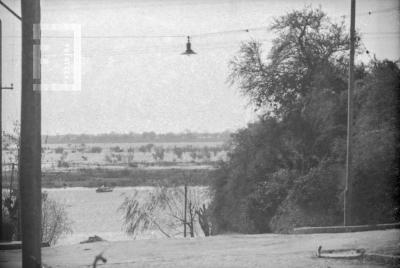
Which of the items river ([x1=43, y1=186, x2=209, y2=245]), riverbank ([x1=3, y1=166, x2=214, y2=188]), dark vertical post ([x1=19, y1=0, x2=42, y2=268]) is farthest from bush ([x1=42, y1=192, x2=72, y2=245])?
dark vertical post ([x1=19, y1=0, x2=42, y2=268])

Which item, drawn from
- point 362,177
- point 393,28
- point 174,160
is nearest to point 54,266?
point 362,177

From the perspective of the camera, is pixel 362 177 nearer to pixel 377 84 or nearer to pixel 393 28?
A: pixel 377 84

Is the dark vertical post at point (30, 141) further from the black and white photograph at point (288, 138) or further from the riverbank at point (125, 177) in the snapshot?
the riverbank at point (125, 177)

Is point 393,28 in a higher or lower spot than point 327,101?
higher

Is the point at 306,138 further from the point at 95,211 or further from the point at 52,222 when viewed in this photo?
the point at 95,211

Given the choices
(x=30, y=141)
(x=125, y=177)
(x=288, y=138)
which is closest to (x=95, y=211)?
(x=125, y=177)

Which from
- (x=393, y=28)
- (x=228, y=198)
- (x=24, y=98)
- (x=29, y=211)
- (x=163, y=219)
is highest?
(x=393, y=28)
